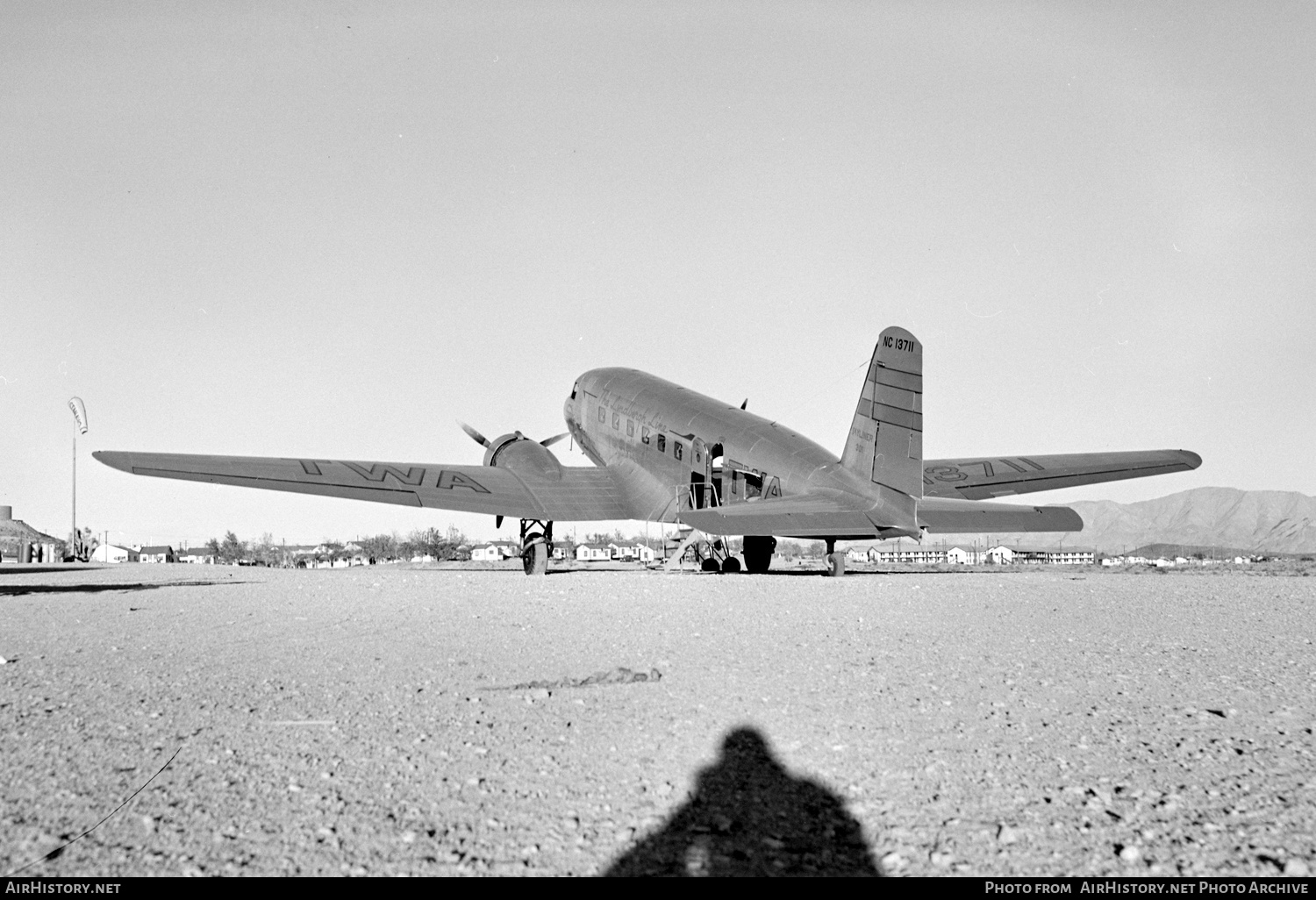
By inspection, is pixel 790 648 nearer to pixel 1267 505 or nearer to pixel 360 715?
pixel 360 715

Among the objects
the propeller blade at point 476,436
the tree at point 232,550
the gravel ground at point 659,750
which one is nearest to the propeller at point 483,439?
the propeller blade at point 476,436

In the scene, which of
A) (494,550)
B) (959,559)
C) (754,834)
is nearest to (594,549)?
(494,550)

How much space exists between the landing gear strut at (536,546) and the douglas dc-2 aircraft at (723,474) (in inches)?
1.7

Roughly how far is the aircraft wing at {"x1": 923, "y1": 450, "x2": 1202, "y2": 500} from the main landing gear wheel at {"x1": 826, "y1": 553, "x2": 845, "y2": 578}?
3.84 m

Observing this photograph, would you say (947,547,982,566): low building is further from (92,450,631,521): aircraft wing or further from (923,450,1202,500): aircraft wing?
(92,450,631,521): aircraft wing

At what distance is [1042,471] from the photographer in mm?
26516

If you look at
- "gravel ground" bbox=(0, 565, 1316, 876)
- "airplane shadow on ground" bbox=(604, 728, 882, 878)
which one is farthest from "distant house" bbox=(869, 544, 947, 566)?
"airplane shadow on ground" bbox=(604, 728, 882, 878)

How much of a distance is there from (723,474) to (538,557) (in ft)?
18.2

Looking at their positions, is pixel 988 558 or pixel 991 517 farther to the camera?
pixel 988 558

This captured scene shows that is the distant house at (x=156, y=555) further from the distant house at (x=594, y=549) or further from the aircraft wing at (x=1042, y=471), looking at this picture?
the aircraft wing at (x=1042, y=471)

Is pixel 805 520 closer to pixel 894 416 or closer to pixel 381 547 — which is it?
pixel 894 416

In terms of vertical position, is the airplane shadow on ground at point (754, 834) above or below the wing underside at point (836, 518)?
below

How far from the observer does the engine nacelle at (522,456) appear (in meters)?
25.9

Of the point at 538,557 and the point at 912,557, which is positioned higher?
the point at 538,557
